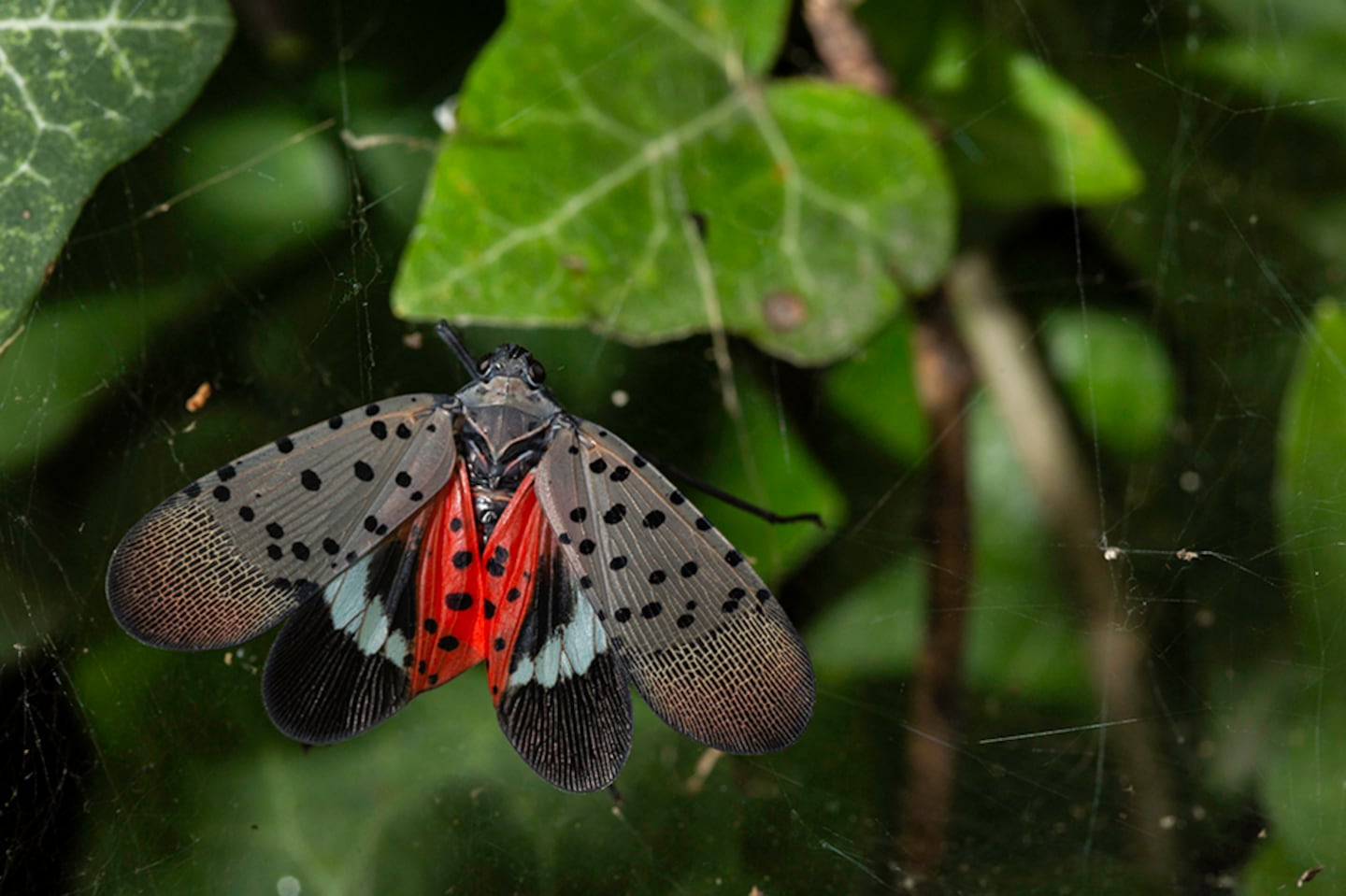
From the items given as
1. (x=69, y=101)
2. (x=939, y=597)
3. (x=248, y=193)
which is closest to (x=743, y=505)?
(x=939, y=597)

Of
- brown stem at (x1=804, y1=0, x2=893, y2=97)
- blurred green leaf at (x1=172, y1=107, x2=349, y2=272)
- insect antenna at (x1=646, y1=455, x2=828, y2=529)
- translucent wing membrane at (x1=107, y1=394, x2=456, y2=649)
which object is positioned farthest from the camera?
brown stem at (x1=804, y1=0, x2=893, y2=97)

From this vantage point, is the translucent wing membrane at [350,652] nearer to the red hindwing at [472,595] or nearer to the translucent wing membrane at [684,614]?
the red hindwing at [472,595]

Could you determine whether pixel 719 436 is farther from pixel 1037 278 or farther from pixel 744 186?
pixel 1037 278

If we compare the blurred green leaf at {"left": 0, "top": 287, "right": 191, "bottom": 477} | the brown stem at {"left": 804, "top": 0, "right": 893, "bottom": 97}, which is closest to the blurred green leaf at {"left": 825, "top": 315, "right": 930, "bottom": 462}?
the brown stem at {"left": 804, "top": 0, "right": 893, "bottom": 97}

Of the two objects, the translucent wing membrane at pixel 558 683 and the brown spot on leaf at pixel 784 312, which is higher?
the brown spot on leaf at pixel 784 312

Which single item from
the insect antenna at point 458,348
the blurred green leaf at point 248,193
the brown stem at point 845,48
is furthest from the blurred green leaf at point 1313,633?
the blurred green leaf at point 248,193

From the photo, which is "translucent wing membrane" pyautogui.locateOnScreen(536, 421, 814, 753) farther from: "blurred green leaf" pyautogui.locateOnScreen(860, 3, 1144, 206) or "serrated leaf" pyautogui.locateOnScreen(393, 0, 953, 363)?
"blurred green leaf" pyautogui.locateOnScreen(860, 3, 1144, 206)

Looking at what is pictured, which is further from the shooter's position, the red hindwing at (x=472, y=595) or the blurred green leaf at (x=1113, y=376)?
the blurred green leaf at (x=1113, y=376)

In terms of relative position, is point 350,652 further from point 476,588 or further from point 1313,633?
point 1313,633

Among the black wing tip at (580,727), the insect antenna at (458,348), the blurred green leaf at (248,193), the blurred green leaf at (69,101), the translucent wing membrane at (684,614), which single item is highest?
the blurred green leaf at (69,101)
